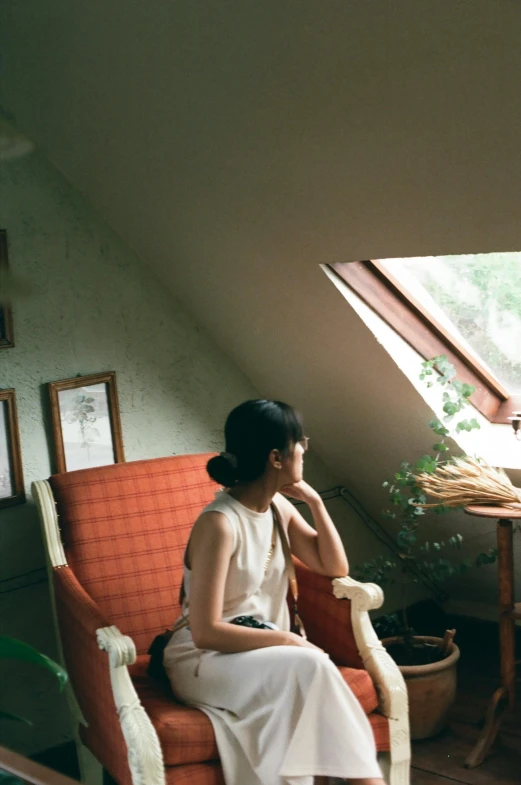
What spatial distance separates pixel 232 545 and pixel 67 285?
122 centimetres

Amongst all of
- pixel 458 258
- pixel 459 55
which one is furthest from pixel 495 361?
pixel 459 55

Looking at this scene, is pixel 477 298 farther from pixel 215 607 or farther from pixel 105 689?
pixel 105 689

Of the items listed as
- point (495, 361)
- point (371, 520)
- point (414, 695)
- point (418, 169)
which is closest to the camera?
point (418, 169)

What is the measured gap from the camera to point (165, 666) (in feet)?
7.78

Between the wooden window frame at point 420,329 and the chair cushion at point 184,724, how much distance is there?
4.16ft

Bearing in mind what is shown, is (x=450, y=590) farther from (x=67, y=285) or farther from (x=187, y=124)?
(x=187, y=124)

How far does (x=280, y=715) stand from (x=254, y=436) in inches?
28.4

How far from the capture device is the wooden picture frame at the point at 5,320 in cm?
284

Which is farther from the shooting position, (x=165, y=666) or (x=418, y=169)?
(x=165, y=666)

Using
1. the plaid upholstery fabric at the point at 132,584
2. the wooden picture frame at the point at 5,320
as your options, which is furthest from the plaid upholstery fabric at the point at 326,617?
the wooden picture frame at the point at 5,320

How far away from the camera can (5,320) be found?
2.85m

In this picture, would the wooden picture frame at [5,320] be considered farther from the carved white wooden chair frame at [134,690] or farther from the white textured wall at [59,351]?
the carved white wooden chair frame at [134,690]

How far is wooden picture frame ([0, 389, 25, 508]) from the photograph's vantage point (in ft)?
9.29

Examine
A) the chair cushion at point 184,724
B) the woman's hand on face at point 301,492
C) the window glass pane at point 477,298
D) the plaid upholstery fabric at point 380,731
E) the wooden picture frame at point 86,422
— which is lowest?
the plaid upholstery fabric at point 380,731
